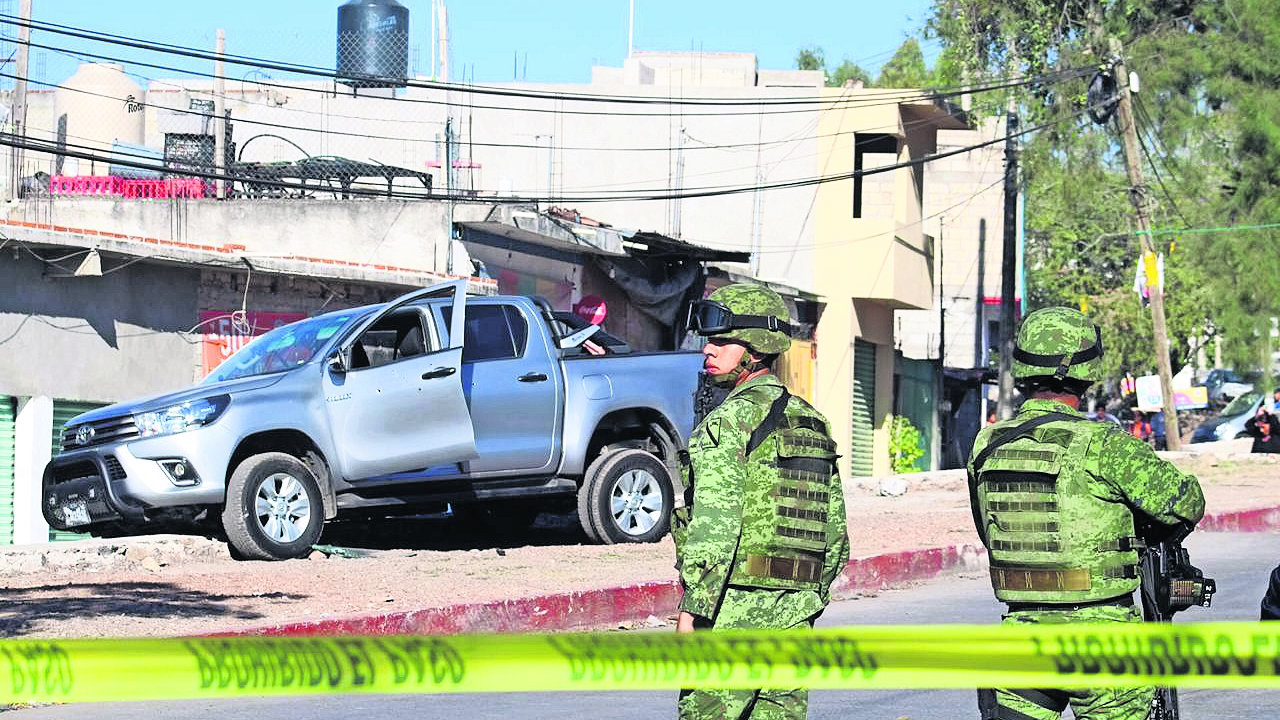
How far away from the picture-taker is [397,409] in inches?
513

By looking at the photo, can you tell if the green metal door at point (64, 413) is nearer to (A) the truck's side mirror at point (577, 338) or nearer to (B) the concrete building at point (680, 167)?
(A) the truck's side mirror at point (577, 338)

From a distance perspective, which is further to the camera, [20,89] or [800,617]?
[20,89]

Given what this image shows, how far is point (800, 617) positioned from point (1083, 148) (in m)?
41.5

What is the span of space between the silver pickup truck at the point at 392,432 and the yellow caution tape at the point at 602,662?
8.63m

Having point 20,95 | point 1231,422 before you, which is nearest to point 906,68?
point 1231,422

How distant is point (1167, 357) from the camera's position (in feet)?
104

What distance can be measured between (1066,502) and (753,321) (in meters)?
0.98

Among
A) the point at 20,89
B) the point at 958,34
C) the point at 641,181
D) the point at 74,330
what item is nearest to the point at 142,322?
the point at 74,330

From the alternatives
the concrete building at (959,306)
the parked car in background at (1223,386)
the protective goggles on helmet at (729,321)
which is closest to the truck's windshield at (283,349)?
the protective goggles on helmet at (729,321)

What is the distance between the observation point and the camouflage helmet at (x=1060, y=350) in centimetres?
479

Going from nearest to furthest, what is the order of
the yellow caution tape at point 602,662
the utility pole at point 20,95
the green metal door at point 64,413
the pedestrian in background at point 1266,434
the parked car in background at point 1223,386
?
the yellow caution tape at point 602,662, the green metal door at point 64,413, the utility pole at point 20,95, the pedestrian in background at point 1266,434, the parked car in background at point 1223,386

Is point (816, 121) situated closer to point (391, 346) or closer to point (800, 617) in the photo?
point (391, 346)

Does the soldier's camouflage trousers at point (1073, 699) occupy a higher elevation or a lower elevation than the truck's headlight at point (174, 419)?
lower

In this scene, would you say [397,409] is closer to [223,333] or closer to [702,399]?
[702,399]
